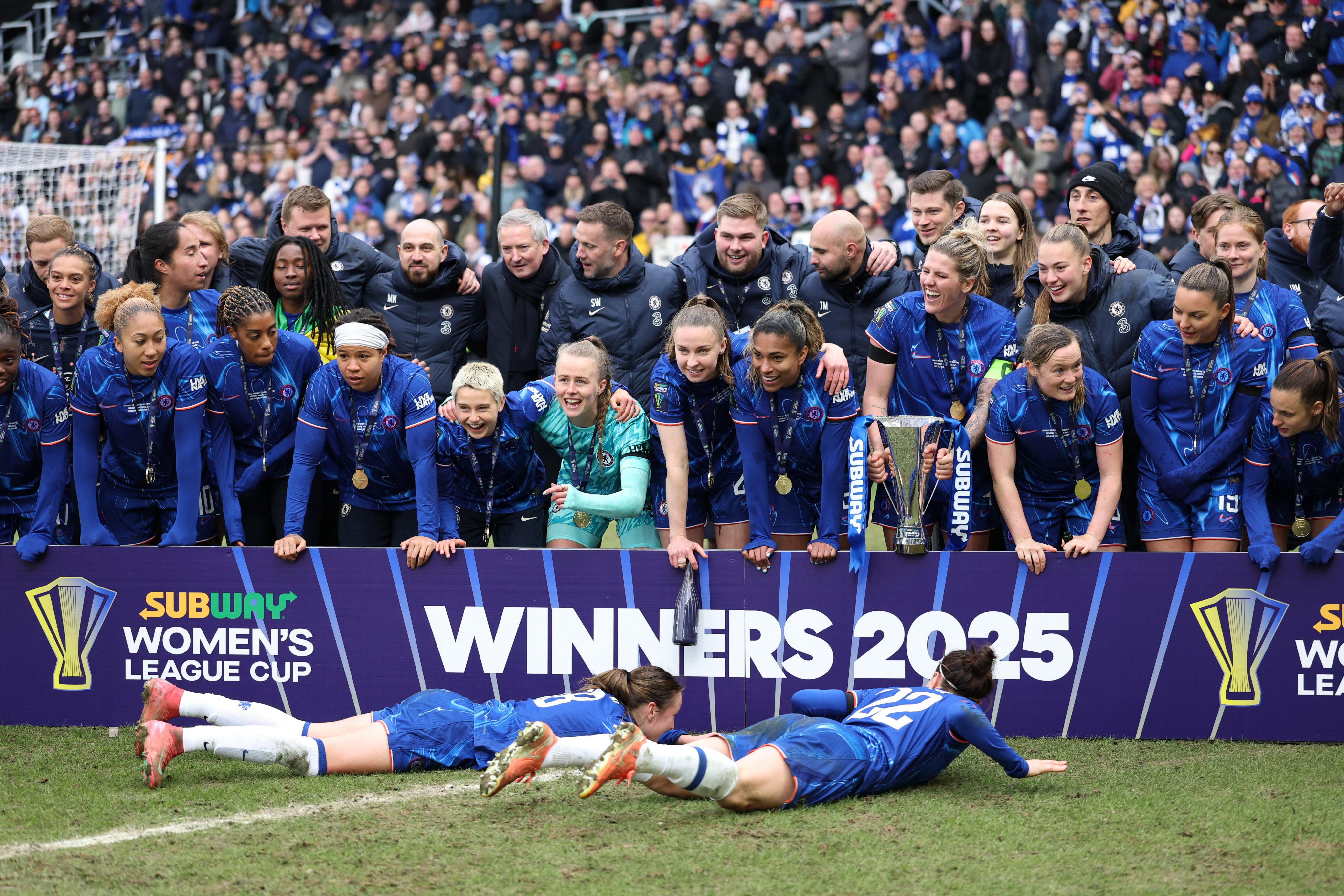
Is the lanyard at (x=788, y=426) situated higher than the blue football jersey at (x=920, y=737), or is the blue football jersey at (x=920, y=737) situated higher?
the lanyard at (x=788, y=426)

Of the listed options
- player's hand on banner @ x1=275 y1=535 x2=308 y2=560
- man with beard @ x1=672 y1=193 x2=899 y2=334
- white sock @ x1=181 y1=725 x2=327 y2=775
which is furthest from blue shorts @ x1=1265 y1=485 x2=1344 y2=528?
player's hand on banner @ x1=275 y1=535 x2=308 y2=560

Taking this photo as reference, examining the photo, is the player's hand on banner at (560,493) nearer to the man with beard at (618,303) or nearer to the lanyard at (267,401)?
the man with beard at (618,303)

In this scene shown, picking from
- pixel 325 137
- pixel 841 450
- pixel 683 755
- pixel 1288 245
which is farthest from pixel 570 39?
pixel 683 755

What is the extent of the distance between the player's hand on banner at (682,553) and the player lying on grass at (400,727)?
1.74 feet

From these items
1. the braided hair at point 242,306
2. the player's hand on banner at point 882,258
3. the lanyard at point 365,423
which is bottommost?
the lanyard at point 365,423

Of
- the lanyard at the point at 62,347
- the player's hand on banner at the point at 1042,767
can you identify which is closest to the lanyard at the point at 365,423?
the lanyard at the point at 62,347

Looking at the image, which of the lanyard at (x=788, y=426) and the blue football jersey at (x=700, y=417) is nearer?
the lanyard at (x=788, y=426)

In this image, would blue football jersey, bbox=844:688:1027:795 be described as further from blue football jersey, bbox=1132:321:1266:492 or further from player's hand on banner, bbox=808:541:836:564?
blue football jersey, bbox=1132:321:1266:492

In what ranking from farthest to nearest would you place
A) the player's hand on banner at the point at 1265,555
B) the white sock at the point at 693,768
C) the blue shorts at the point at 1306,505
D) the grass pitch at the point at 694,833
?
1. the blue shorts at the point at 1306,505
2. the player's hand on banner at the point at 1265,555
3. the white sock at the point at 693,768
4. the grass pitch at the point at 694,833

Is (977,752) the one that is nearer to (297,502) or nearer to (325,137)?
(297,502)

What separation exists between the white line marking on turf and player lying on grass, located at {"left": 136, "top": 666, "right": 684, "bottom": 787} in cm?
24

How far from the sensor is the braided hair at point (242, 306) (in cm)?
621

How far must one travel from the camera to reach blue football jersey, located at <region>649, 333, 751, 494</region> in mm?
5996

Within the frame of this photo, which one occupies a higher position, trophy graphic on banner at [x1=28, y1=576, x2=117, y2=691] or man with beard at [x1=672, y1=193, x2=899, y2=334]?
man with beard at [x1=672, y1=193, x2=899, y2=334]
